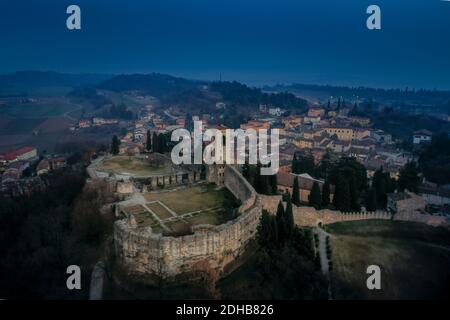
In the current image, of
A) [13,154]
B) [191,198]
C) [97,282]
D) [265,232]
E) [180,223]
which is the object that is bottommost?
[97,282]

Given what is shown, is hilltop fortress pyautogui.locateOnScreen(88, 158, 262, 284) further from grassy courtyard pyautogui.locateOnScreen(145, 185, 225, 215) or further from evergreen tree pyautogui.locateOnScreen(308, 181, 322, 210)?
evergreen tree pyautogui.locateOnScreen(308, 181, 322, 210)

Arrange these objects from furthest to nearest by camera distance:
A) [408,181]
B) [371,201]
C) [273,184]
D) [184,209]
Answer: [408,181]
[273,184]
[371,201]
[184,209]

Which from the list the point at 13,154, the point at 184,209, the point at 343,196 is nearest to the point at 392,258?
the point at 343,196

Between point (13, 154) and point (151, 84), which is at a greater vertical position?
point (151, 84)

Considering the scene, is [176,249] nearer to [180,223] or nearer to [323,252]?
[180,223]

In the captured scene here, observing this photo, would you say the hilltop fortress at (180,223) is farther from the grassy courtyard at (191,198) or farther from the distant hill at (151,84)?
the distant hill at (151,84)

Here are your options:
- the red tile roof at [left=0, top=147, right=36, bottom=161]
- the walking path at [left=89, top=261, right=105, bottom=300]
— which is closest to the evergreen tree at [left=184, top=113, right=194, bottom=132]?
the red tile roof at [left=0, top=147, right=36, bottom=161]

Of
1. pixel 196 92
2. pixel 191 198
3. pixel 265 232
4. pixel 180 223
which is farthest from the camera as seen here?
pixel 196 92
